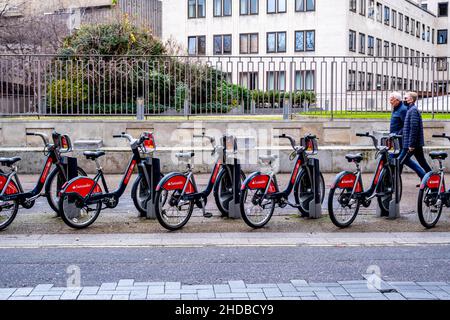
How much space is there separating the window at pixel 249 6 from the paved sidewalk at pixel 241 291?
5717cm

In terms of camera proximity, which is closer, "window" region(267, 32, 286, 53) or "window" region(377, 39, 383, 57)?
"window" region(267, 32, 286, 53)

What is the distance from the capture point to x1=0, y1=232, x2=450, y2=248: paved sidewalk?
8.87 meters

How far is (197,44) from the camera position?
6462 centimetres

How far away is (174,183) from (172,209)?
39 cm

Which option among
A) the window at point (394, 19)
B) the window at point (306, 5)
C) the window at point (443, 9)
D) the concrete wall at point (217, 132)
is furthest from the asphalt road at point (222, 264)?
the window at point (443, 9)

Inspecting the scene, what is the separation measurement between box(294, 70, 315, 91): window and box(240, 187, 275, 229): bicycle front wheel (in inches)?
334

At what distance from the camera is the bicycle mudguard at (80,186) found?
31.1 feet

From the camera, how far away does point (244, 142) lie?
52.6 feet

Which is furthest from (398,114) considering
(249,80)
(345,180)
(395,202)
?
(249,80)

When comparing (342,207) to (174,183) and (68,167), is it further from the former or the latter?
(68,167)

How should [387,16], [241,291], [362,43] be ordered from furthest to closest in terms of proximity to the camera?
1. [387,16]
2. [362,43]
3. [241,291]

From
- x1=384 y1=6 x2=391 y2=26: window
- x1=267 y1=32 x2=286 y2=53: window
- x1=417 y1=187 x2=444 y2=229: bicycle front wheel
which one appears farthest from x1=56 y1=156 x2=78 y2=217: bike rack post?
x1=384 y1=6 x2=391 y2=26: window

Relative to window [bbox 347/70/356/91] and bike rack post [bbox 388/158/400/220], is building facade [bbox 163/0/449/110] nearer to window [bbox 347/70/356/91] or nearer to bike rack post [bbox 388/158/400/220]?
window [bbox 347/70/356/91]

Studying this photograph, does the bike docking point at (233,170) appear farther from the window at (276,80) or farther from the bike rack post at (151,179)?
the window at (276,80)
